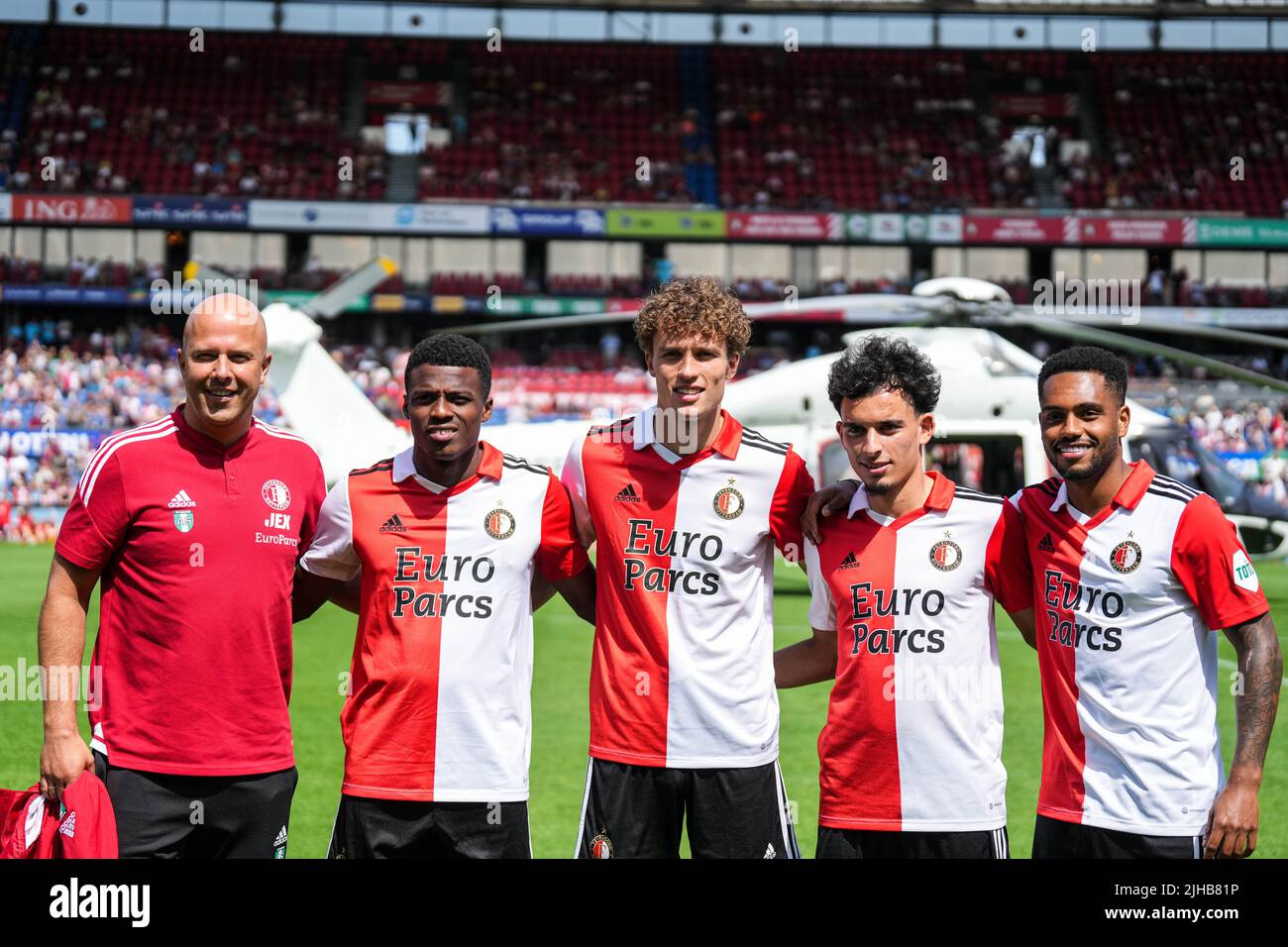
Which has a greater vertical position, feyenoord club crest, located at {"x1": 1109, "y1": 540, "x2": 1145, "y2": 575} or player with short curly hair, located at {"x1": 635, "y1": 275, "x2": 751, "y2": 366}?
player with short curly hair, located at {"x1": 635, "y1": 275, "x2": 751, "y2": 366}

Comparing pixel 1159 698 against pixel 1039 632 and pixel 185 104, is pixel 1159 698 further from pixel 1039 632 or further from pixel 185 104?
pixel 185 104

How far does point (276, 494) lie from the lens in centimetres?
383

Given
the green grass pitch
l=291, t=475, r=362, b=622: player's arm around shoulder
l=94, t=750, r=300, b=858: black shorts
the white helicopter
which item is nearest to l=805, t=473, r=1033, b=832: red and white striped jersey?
l=291, t=475, r=362, b=622: player's arm around shoulder

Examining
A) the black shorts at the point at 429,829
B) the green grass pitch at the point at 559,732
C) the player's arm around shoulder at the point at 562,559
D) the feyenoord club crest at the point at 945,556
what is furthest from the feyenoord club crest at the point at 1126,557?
the green grass pitch at the point at 559,732

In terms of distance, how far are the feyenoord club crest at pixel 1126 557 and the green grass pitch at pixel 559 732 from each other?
2734mm

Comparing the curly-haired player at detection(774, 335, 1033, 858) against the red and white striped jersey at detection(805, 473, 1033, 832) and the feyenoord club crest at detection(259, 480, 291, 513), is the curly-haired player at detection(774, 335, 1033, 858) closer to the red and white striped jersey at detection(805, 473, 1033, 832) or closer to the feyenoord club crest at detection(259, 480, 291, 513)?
the red and white striped jersey at detection(805, 473, 1033, 832)

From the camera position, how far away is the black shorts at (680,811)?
12.3 ft

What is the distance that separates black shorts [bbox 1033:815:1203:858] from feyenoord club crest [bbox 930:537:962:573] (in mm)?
771

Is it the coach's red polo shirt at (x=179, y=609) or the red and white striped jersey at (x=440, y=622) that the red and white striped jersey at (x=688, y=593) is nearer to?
the red and white striped jersey at (x=440, y=622)

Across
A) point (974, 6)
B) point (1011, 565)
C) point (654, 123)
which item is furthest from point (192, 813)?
point (974, 6)

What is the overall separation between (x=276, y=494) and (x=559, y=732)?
16.8 ft

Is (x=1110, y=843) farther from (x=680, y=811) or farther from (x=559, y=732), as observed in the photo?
(x=559, y=732)

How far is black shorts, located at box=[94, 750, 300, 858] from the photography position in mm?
3596
